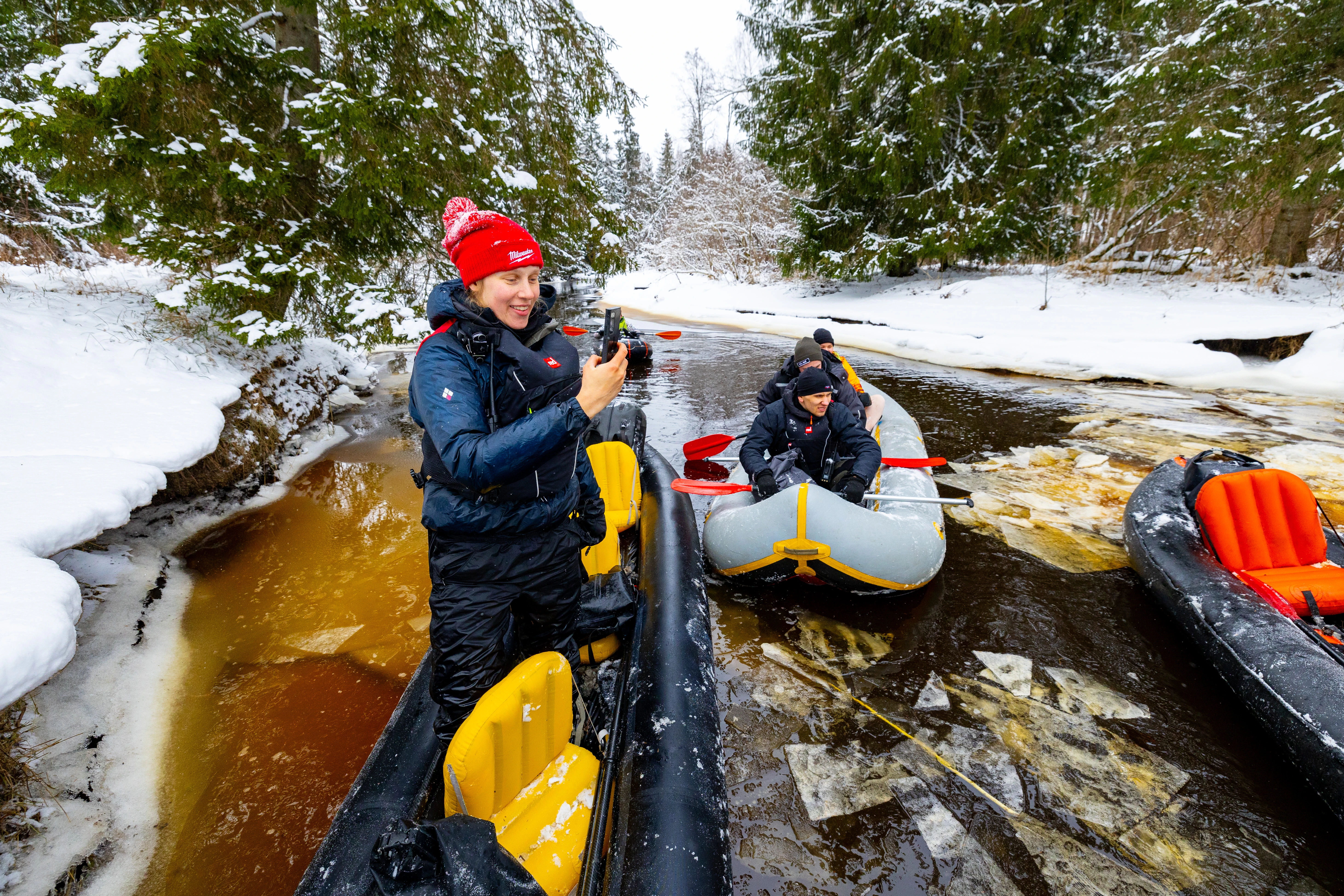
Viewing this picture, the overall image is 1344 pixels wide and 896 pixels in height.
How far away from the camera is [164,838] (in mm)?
2279

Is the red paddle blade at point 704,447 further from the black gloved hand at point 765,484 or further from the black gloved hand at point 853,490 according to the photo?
the black gloved hand at point 853,490

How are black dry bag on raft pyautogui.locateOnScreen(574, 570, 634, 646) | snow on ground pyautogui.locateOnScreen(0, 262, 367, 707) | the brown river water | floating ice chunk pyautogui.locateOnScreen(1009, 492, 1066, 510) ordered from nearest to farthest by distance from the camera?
snow on ground pyautogui.locateOnScreen(0, 262, 367, 707), the brown river water, black dry bag on raft pyautogui.locateOnScreen(574, 570, 634, 646), floating ice chunk pyautogui.locateOnScreen(1009, 492, 1066, 510)

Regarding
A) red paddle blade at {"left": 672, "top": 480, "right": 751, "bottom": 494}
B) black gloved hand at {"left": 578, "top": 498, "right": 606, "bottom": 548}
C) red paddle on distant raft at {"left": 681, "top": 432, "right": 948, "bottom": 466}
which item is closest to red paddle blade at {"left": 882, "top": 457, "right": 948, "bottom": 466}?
red paddle on distant raft at {"left": 681, "top": 432, "right": 948, "bottom": 466}

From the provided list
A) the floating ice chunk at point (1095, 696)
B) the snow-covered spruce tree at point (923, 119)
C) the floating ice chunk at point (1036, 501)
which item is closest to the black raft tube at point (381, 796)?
the floating ice chunk at point (1095, 696)

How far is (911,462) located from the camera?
4.62m

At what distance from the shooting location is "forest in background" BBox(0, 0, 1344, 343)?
15.2ft

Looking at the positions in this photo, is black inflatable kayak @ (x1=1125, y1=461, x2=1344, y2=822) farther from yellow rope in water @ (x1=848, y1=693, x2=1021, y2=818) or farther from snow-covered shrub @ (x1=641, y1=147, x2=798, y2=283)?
snow-covered shrub @ (x1=641, y1=147, x2=798, y2=283)

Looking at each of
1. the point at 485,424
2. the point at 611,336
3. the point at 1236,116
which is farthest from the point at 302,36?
the point at 1236,116

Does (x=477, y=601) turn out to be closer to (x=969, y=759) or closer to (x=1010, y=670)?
(x=969, y=759)

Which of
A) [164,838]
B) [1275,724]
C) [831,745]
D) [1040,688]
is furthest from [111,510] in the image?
[1275,724]

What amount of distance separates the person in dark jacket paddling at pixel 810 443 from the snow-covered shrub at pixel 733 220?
18531 millimetres

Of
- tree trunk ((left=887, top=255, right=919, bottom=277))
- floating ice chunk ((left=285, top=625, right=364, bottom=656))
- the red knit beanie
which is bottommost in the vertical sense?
floating ice chunk ((left=285, top=625, right=364, bottom=656))

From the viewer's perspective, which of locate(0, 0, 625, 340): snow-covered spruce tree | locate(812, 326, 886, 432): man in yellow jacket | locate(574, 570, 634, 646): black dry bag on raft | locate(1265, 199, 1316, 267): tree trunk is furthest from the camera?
locate(1265, 199, 1316, 267): tree trunk

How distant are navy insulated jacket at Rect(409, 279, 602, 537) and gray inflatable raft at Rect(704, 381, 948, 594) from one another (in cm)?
198
